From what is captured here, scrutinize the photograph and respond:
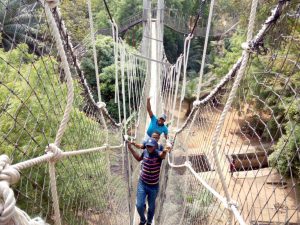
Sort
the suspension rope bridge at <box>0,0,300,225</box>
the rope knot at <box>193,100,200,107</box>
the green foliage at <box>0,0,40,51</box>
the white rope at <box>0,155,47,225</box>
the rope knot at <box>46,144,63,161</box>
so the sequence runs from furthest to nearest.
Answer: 1. the green foliage at <box>0,0,40,51</box>
2. the rope knot at <box>193,100,200,107</box>
3. the suspension rope bridge at <box>0,0,300,225</box>
4. the rope knot at <box>46,144,63,161</box>
5. the white rope at <box>0,155,47,225</box>

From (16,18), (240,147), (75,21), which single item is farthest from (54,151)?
(75,21)

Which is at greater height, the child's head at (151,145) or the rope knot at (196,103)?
the rope knot at (196,103)

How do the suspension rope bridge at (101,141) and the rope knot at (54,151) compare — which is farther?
the suspension rope bridge at (101,141)

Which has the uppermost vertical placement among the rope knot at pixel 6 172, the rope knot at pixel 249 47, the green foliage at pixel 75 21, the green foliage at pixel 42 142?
the rope knot at pixel 249 47

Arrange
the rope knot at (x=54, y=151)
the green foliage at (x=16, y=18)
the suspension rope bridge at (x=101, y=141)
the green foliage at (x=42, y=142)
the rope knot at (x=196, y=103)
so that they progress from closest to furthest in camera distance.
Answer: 1. the rope knot at (x=54, y=151)
2. the suspension rope bridge at (x=101, y=141)
3. the rope knot at (x=196, y=103)
4. the green foliage at (x=42, y=142)
5. the green foliage at (x=16, y=18)

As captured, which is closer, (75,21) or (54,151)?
(54,151)

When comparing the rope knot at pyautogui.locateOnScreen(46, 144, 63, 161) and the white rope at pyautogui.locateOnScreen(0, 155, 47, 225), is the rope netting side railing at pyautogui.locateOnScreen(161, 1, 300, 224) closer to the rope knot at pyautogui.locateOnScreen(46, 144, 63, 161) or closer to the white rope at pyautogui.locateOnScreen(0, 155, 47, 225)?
the rope knot at pyautogui.locateOnScreen(46, 144, 63, 161)

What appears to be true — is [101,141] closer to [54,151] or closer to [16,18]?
[16,18]

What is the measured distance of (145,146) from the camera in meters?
1.67

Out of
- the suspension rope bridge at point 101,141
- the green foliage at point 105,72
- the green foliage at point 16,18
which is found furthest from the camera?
the green foliage at point 105,72

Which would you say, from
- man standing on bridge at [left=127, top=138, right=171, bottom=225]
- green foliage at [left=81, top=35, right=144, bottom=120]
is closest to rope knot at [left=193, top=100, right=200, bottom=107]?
man standing on bridge at [left=127, top=138, right=171, bottom=225]

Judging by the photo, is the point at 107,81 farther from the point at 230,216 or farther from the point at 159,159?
the point at 230,216

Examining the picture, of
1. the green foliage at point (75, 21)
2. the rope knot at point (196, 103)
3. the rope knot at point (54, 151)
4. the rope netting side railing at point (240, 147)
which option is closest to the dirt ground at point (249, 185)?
the rope netting side railing at point (240, 147)

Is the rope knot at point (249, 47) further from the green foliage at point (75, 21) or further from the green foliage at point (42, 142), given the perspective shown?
the green foliage at point (75, 21)
